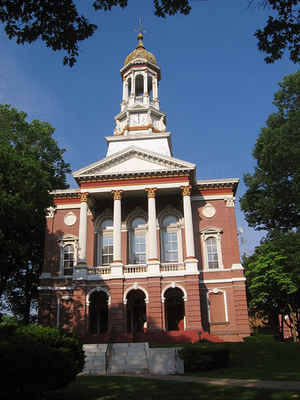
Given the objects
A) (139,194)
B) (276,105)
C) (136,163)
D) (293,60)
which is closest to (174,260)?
(139,194)

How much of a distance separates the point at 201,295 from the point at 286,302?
11175mm

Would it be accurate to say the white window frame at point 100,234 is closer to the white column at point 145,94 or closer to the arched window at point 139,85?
the white column at point 145,94

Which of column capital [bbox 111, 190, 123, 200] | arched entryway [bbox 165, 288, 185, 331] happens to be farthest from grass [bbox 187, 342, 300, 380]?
column capital [bbox 111, 190, 123, 200]

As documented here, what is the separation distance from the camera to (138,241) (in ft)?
123

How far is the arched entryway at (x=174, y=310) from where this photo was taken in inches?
1403

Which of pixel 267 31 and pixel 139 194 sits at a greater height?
pixel 139 194

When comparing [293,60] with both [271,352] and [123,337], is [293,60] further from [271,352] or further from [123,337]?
[123,337]

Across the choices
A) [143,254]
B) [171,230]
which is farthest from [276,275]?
[143,254]

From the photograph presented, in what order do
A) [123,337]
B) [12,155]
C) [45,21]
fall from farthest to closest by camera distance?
1. [123,337]
2. [12,155]
3. [45,21]

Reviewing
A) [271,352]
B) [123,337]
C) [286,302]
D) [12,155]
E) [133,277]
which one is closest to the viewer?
[271,352]

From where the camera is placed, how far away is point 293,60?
10.4 metres

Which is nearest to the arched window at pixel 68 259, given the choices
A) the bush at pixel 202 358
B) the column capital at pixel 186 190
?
the column capital at pixel 186 190

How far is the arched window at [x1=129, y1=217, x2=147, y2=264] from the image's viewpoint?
36.9 m

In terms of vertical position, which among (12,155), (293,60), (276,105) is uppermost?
(276,105)
